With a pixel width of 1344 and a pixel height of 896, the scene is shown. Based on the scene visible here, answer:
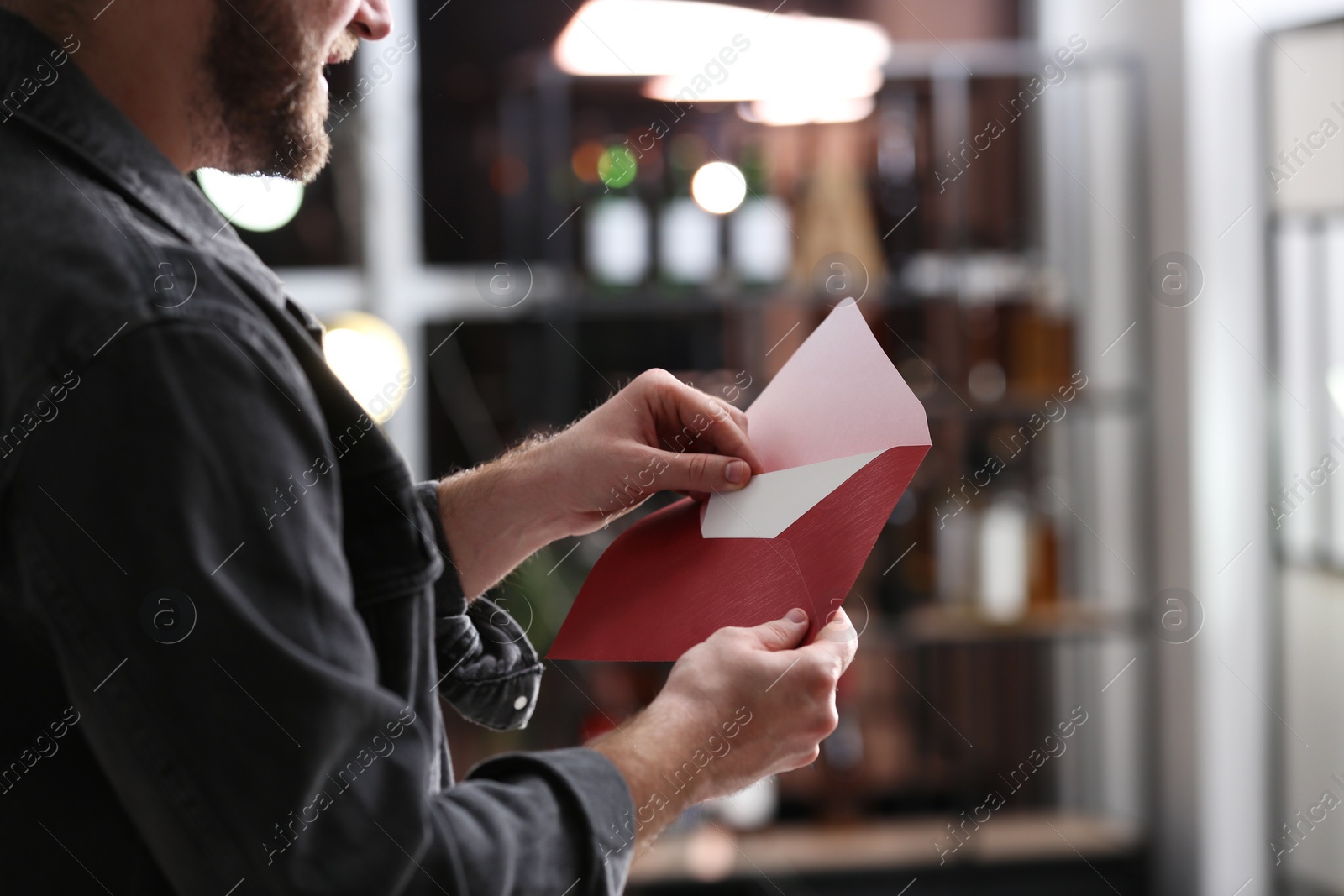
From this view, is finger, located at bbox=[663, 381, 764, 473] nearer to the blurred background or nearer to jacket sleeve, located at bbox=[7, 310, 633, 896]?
jacket sleeve, located at bbox=[7, 310, 633, 896]

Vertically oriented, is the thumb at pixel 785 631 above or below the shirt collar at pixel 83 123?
below

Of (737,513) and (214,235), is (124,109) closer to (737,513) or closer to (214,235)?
(214,235)

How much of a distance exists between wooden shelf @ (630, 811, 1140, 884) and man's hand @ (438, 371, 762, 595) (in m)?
1.69

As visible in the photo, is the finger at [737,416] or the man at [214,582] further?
the finger at [737,416]

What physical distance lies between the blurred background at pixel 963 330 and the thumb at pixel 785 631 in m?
1.60

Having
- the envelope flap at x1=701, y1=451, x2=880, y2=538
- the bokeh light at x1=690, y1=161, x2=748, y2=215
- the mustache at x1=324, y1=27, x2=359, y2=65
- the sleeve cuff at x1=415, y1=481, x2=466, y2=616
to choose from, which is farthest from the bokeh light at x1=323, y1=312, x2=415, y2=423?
the envelope flap at x1=701, y1=451, x2=880, y2=538

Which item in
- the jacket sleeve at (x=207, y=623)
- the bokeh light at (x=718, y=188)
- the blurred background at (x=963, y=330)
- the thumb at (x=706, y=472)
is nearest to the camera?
the jacket sleeve at (x=207, y=623)

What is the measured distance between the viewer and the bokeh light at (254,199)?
2158 mm

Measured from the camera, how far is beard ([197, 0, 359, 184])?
2.30 ft

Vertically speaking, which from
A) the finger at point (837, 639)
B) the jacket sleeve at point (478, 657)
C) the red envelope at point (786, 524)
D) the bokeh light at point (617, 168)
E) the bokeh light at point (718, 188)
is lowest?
the jacket sleeve at point (478, 657)

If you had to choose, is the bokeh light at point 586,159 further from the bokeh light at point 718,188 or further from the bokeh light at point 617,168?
the bokeh light at point 718,188

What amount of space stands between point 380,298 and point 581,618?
2096mm

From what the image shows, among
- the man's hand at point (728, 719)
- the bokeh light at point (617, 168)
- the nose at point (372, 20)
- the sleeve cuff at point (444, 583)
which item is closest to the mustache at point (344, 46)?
the nose at point (372, 20)

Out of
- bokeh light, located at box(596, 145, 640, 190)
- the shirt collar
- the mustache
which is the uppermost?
the mustache
